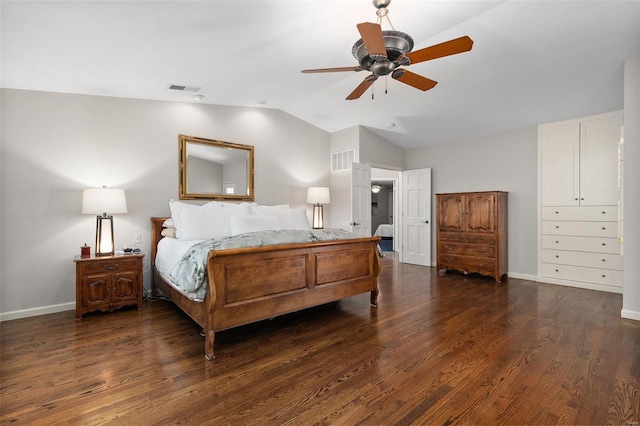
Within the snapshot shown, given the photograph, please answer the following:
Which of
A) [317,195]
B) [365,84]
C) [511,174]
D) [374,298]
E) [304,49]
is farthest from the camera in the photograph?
[317,195]

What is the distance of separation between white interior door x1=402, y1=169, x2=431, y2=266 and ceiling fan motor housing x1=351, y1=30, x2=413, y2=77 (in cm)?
414

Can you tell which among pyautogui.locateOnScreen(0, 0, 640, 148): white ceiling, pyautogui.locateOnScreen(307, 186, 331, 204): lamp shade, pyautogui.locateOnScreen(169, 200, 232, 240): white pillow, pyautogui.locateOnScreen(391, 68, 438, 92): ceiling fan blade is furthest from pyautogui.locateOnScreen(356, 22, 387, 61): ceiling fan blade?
pyautogui.locateOnScreen(307, 186, 331, 204): lamp shade

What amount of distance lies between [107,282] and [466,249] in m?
5.23

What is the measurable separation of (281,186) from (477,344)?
3.77 metres

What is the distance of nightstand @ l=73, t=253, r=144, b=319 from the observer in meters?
3.16

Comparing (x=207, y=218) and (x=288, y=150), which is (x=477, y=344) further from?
(x=288, y=150)

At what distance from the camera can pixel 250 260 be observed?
8.39 feet

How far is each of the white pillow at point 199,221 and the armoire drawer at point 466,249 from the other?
3819 millimetres

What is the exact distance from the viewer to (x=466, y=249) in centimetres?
523

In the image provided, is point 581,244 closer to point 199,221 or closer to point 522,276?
point 522,276

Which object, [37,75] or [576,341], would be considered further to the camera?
[37,75]

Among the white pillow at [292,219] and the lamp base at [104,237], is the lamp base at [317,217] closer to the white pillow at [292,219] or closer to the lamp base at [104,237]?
the white pillow at [292,219]

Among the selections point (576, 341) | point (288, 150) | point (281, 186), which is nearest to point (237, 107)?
point (288, 150)

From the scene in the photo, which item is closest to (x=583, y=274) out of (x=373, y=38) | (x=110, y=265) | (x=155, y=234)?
(x=373, y=38)
